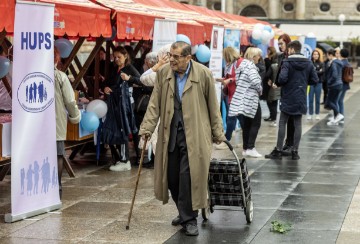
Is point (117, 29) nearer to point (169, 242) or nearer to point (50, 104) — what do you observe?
point (50, 104)

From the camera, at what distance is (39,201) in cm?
925

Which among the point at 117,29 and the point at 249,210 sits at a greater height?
the point at 117,29

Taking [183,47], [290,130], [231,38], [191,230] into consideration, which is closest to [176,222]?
[191,230]

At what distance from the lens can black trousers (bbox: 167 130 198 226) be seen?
825 centimetres

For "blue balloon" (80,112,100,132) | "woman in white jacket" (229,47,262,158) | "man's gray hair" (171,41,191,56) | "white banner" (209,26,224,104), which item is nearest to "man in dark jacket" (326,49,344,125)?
"white banner" (209,26,224,104)

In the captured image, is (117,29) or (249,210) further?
(117,29)

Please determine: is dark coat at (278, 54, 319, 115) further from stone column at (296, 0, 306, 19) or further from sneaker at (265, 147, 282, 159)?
stone column at (296, 0, 306, 19)

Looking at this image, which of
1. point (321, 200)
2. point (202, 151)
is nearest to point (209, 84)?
point (202, 151)

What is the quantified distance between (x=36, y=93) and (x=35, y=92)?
3 centimetres

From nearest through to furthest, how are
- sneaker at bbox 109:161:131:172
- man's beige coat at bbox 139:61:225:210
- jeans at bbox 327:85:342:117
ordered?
man's beige coat at bbox 139:61:225:210 < sneaker at bbox 109:161:131:172 < jeans at bbox 327:85:342:117

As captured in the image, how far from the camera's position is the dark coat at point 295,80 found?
13.8m

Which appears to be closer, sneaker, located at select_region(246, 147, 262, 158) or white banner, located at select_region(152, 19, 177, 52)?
white banner, located at select_region(152, 19, 177, 52)

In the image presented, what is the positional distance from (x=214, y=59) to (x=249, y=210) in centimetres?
701

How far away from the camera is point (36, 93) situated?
902cm
